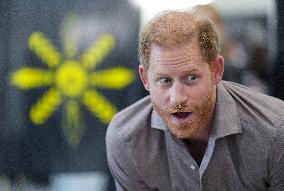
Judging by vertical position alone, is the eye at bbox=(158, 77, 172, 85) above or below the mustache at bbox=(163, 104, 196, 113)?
above

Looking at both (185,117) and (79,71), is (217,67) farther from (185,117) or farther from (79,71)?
(79,71)

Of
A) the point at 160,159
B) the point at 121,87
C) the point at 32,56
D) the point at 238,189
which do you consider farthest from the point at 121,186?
the point at 32,56

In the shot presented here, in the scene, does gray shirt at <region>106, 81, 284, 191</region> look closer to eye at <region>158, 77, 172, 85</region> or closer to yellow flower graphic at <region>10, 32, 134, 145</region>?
eye at <region>158, 77, 172, 85</region>

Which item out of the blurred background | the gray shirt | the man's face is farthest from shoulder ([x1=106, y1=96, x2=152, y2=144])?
the blurred background

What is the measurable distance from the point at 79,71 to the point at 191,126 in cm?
64

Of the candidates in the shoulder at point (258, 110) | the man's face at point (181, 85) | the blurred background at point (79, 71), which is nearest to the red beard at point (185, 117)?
the man's face at point (181, 85)

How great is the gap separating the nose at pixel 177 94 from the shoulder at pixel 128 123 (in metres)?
0.22

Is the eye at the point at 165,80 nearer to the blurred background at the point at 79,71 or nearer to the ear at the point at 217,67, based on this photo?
the ear at the point at 217,67

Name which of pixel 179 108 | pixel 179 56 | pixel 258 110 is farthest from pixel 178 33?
pixel 258 110

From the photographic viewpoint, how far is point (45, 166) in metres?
1.67

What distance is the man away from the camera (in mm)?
1047

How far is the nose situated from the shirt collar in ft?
0.51

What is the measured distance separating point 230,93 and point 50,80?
69 cm

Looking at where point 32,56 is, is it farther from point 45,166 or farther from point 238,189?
point 238,189
